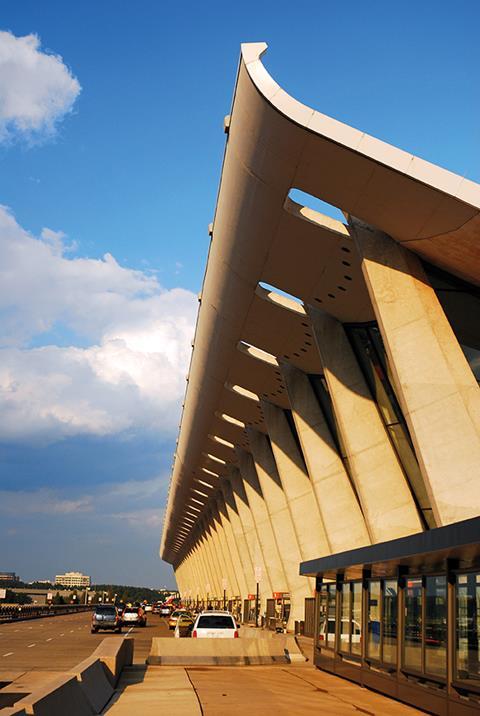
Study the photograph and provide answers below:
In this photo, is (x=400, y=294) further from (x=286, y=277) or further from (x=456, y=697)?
(x=456, y=697)

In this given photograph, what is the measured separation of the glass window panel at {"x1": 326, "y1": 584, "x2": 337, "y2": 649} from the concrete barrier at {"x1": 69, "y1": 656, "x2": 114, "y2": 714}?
7406mm

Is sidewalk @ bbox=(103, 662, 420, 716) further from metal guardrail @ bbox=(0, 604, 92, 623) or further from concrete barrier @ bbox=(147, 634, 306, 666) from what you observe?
metal guardrail @ bbox=(0, 604, 92, 623)

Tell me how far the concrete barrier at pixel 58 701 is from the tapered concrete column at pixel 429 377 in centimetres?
1037

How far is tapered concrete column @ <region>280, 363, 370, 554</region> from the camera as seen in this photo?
33.2 meters

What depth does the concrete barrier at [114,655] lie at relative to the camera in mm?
17234

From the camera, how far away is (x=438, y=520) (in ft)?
63.2

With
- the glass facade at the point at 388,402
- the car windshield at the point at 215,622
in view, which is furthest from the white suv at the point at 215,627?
the glass facade at the point at 388,402

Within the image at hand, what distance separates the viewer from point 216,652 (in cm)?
2462

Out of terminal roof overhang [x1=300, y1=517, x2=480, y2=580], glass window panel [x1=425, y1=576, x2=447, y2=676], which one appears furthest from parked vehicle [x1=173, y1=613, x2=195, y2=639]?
glass window panel [x1=425, y1=576, x2=447, y2=676]

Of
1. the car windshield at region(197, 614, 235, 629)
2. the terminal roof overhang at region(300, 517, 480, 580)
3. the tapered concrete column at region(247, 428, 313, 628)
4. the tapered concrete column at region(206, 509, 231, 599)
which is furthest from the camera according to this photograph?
the tapered concrete column at region(206, 509, 231, 599)

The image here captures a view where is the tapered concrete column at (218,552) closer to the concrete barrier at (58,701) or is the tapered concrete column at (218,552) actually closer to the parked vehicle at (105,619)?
the parked vehicle at (105,619)

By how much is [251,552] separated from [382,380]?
37874 millimetres

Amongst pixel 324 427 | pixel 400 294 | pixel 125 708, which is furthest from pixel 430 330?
pixel 324 427

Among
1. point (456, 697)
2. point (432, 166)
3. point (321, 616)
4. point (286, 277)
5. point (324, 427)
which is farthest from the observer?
point (324, 427)
